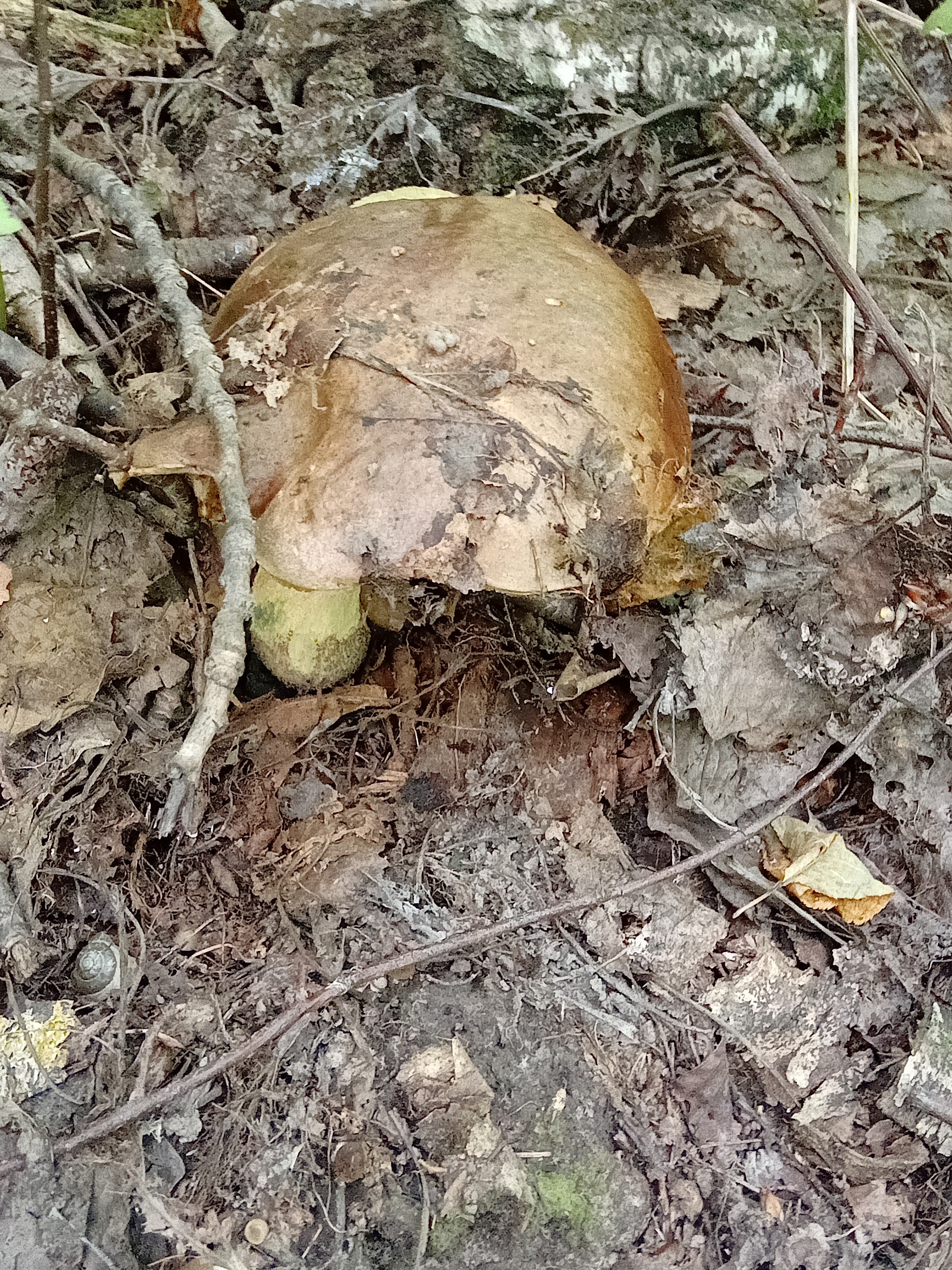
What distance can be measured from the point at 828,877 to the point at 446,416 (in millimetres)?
1338

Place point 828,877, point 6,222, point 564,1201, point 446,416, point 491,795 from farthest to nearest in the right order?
point 491,795 → point 828,877 → point 564,1201 → point 446,416 → point 6,222

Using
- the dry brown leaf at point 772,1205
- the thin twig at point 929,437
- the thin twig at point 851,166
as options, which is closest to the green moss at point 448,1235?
the dry brown leaf at point 772,1205

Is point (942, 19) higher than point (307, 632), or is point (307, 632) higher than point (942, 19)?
point (942, 19)

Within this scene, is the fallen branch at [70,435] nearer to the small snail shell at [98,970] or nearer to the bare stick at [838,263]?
the small snail shell at [98,970]

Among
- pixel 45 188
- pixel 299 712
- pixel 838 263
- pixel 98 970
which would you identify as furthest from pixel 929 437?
pixel 98 970

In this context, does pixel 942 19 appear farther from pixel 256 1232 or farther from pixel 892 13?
pixel 256 1232

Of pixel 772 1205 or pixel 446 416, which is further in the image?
pixel 772 1205

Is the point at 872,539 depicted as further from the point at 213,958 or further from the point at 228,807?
the point at 213,958

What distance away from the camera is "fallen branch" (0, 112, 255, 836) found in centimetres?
117

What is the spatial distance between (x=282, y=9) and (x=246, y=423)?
49.2 inches

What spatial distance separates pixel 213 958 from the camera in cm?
175

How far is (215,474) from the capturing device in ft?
4.70

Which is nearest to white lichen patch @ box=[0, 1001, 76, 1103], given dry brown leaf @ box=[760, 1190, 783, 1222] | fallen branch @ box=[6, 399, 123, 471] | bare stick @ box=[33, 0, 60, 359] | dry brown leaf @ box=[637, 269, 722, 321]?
fallen branch @ box=[6, 399, 123, 471]

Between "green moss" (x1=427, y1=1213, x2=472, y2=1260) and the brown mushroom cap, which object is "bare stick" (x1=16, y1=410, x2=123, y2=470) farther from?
"green moss" (x1=427, y1=1213, x2=472, y2=1260)
